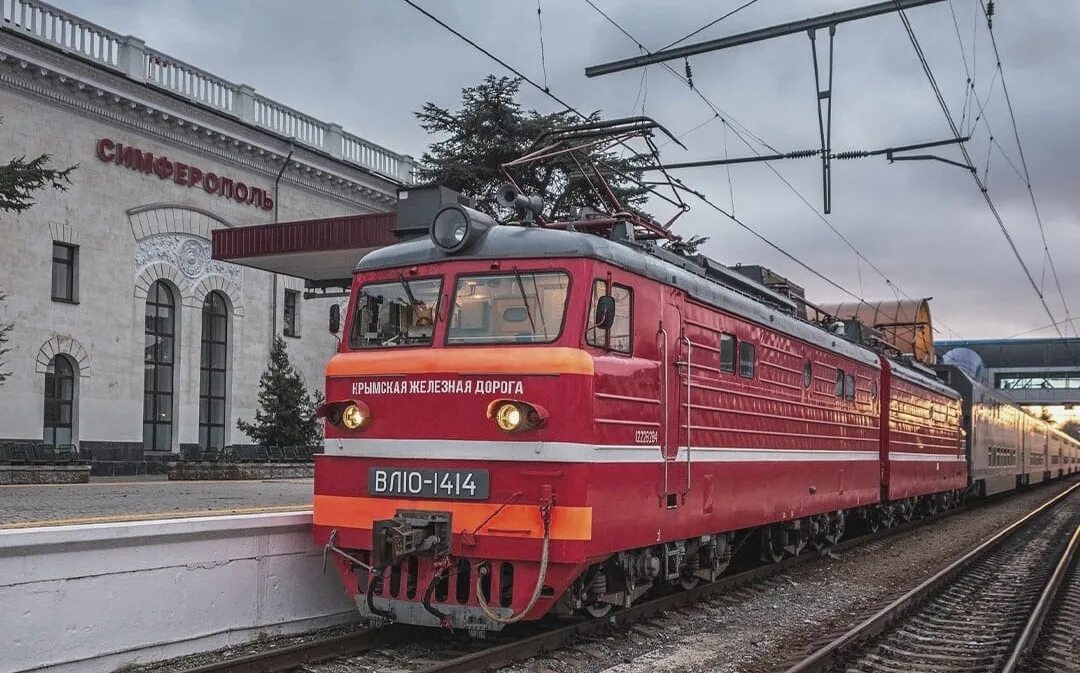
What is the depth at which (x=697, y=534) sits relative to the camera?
1014 cm

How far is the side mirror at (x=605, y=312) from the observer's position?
8.30 meters

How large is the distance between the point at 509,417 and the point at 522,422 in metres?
0.11

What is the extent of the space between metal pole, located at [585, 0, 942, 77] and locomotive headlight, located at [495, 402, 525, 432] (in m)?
7.86

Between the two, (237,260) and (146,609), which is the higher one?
(237,260)

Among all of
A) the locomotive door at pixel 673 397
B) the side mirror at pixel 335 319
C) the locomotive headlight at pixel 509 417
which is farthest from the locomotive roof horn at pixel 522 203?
the locomotive headlight at pixel 509 417

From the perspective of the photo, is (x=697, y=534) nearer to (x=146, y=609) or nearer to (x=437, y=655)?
(x=437, y=655)

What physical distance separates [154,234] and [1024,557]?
21.6 m

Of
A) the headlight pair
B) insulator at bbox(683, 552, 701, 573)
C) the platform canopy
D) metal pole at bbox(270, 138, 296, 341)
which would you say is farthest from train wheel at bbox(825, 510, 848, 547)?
the platform canopy

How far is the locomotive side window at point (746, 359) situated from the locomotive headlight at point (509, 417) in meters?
3.94

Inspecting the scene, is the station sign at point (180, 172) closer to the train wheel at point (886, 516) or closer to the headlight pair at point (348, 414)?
the train wheel at point (886, 516)

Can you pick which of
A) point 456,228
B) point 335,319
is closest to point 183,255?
point 335,319

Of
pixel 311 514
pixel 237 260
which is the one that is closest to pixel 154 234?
pixel 237 260

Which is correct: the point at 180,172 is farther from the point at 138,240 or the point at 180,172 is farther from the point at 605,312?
the point at 605,312

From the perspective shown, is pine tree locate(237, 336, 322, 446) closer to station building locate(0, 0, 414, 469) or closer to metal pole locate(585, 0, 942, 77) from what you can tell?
station building locate(0, 0, 414, 469)
